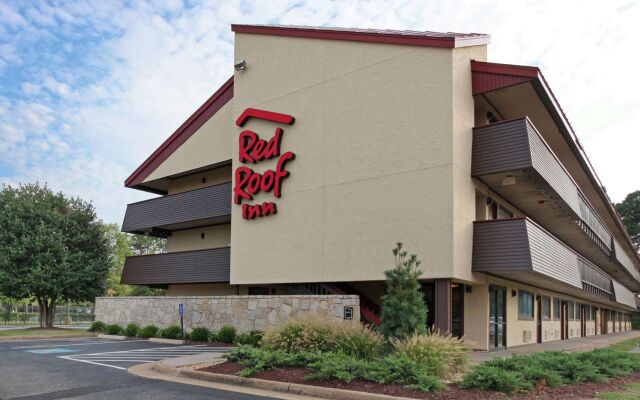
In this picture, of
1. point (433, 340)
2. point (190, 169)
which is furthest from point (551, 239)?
point (190, 169)

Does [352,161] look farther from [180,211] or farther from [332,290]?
[180,211]

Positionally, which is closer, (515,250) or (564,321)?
(515,250)

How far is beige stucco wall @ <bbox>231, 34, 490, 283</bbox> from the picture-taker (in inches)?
718

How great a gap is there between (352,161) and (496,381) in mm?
11603

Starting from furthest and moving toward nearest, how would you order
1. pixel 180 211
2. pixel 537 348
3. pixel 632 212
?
1. pixel 632 212
2. pixel 180 211
3. pixel 537 348

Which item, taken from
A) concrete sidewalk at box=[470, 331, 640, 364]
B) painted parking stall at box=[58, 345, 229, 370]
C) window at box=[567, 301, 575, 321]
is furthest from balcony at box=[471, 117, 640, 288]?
painted parking stall at box=[58, 345, 229, 370]

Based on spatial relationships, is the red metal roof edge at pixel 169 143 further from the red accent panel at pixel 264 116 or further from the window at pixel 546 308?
the window at pixel 546 308

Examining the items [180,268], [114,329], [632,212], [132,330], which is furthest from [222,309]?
[632,212]

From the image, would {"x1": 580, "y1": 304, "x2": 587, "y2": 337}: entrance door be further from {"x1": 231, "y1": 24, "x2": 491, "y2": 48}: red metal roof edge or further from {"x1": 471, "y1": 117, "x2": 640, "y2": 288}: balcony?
{"x1": 231, "y1": 24, "x2": 491, "y2": 48}: red metal roof edge

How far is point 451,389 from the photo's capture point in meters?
10.3

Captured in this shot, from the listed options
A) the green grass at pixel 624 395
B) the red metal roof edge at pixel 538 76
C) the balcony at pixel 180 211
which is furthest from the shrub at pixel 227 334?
the green grass at pixel 624 395

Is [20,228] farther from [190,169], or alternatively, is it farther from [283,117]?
[283,117]

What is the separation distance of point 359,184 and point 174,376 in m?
9.86

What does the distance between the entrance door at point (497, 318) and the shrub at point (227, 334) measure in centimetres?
966
